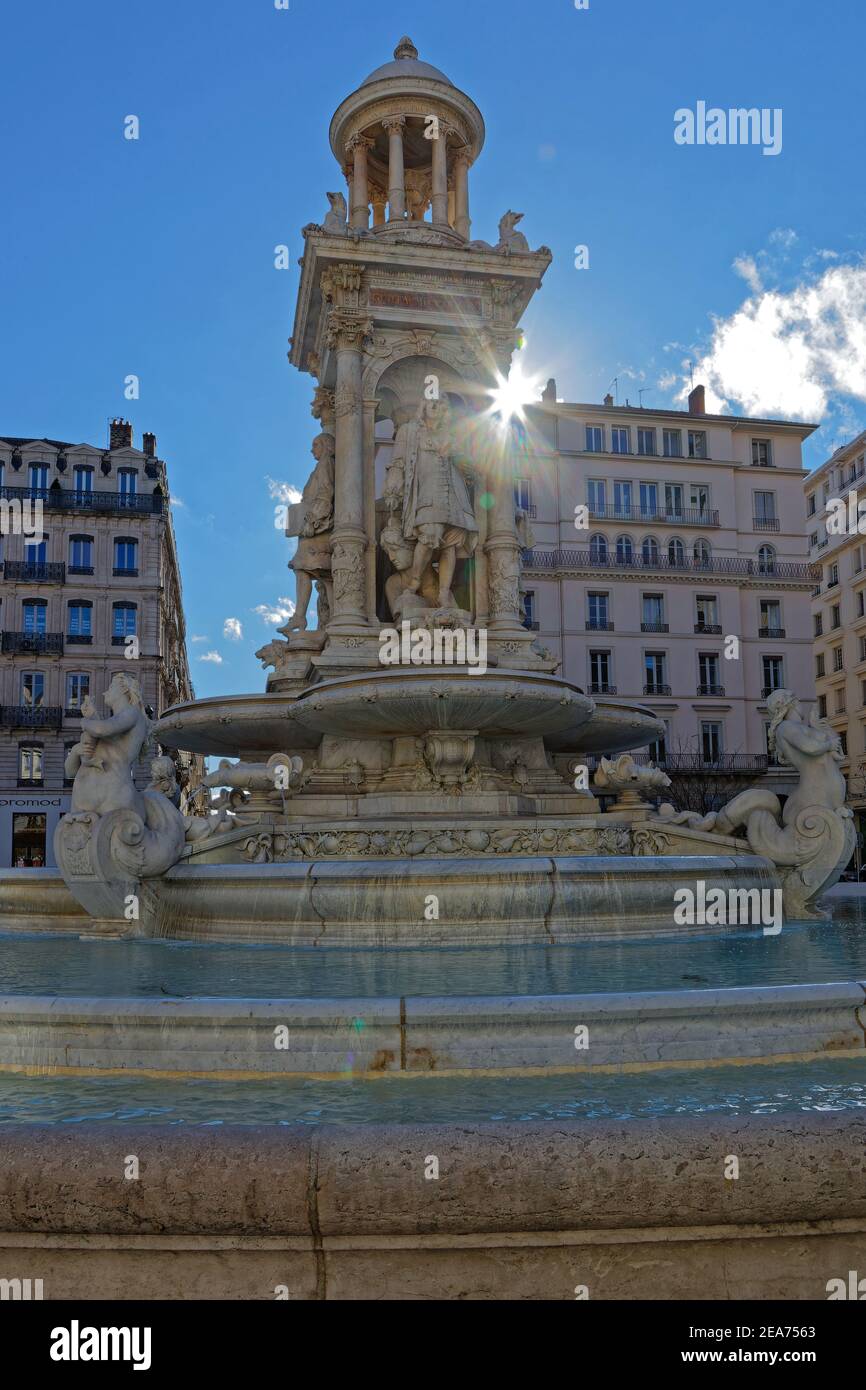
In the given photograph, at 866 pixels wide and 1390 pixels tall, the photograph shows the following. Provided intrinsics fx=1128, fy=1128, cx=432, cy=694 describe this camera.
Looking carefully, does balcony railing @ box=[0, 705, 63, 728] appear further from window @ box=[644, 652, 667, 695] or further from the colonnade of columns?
the colonnade of columns

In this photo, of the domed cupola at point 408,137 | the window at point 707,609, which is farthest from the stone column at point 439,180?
the window at point 707,609

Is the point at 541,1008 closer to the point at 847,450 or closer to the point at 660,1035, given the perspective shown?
the point at 660,1035

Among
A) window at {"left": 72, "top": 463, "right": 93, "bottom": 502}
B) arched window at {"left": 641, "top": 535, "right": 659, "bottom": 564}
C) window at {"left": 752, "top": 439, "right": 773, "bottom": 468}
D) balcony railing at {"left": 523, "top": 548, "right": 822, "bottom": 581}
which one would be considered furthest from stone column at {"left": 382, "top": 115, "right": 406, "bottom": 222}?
window at {"left": 752, "top": 439, "right": 773, "bottom": 468}

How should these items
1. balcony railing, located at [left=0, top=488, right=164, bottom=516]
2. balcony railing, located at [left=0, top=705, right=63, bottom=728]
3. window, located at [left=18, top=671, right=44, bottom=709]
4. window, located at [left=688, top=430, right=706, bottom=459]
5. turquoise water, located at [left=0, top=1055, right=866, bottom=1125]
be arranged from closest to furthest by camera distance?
turquoise water, located at [left=0, top=1055, right=866, bottom=1125]
balcony railing, located at [left=0, top=705, right=63, bottom=728]
window, located at [left=18, top=671, right=44, bottom=709]
balcony railing, located at [left=0, top=488, right=164, bottom=516]
window, located at [left=688, top=430, right=706, bottom=459]

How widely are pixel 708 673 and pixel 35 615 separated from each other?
28.4 meters

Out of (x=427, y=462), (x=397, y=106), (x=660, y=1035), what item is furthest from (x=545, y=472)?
(x=660, y=1035)

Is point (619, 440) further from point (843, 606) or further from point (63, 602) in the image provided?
point (63, 602)

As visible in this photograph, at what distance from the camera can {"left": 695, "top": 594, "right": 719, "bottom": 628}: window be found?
4875 cm

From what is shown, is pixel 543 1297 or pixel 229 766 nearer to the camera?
pixel 543 1297

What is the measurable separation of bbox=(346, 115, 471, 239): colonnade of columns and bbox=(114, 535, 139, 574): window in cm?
3432

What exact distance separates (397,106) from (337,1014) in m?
14.4

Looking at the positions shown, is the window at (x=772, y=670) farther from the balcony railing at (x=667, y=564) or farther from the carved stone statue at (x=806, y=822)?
the carved stone statue at (x=806, y=822)

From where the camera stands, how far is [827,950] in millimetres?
6965

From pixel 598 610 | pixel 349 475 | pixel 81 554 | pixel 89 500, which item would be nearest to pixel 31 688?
pixel 81 554
